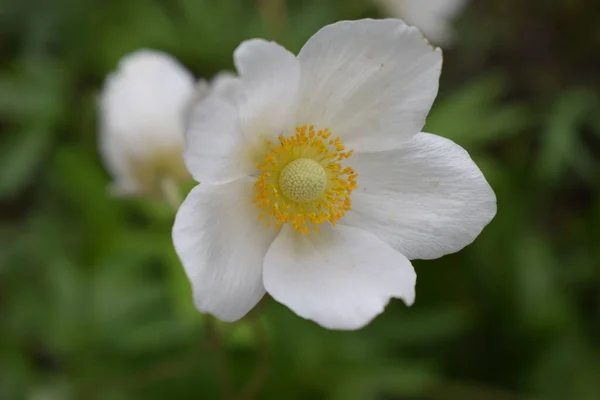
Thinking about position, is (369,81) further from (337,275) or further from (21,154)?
(21,154)

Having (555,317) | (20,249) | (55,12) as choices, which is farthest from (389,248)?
(55,12)

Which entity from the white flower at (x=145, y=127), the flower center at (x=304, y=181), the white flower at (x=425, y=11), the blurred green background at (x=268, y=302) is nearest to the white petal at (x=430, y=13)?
the white flower at (x=425, y=11)

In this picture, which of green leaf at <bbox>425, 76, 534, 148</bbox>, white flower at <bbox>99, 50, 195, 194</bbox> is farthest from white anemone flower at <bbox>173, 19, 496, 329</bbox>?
green leaf at <bbox>425, 76, 534, 148</bbox>

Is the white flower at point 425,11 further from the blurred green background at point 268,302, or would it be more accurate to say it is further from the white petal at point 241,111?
the white petal at point 241,111

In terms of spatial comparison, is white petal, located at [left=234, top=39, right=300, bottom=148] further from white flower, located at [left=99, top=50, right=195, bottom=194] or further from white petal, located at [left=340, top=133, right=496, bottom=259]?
white flower, located at [left=99, top=50, right=195, bottom=194]

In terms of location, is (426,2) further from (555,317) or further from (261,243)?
(261,243)

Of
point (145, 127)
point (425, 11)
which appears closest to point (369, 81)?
point (145, 127)

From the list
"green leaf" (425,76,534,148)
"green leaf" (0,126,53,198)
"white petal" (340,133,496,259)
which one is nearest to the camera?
"white petal" (340,133,496,259)
